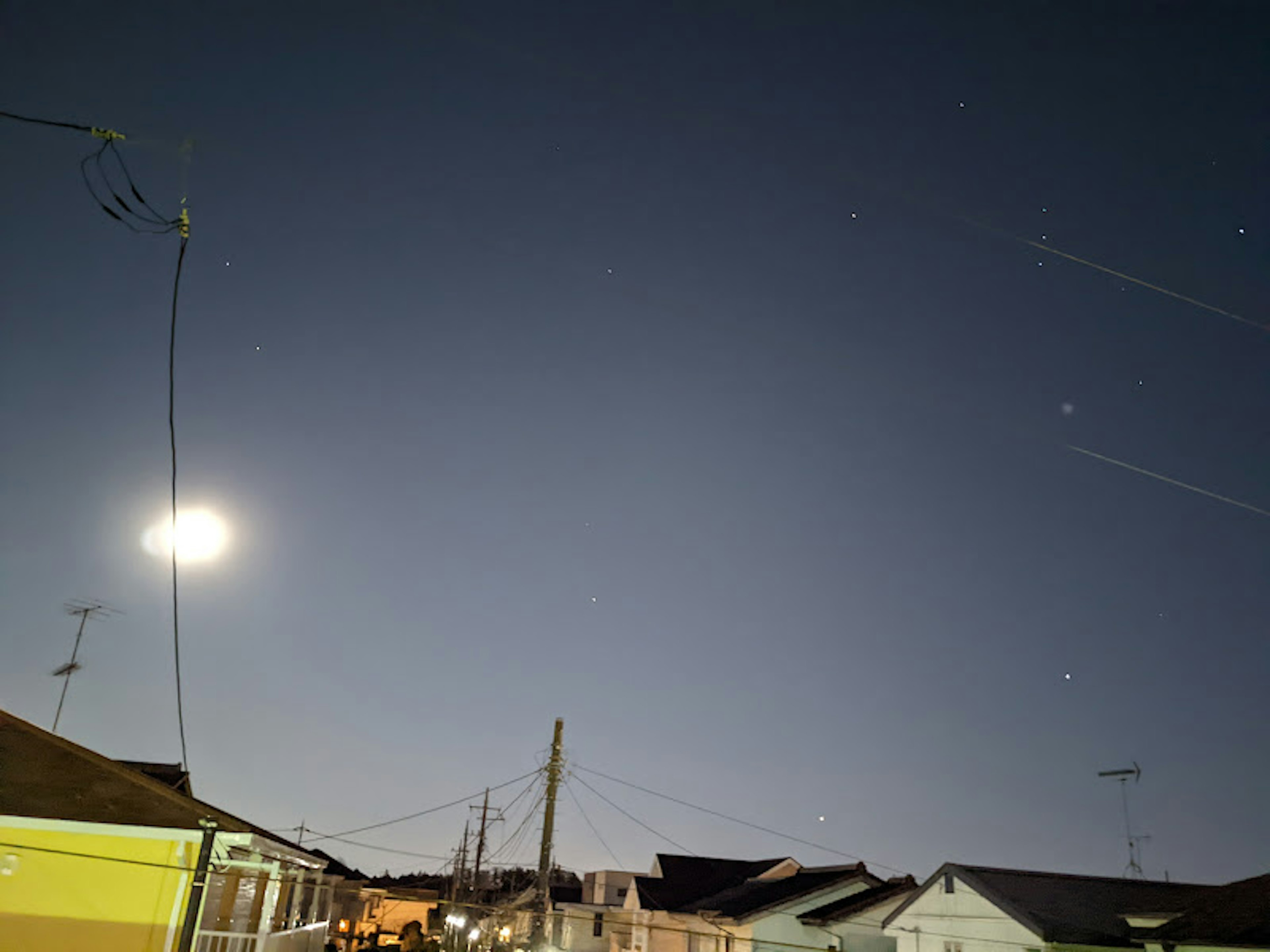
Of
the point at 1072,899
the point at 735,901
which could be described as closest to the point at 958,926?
the point at 1072,899

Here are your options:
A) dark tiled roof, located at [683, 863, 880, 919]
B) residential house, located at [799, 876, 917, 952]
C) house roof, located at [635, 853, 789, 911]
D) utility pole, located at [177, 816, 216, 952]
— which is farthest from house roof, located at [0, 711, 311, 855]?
house roof, located at [635, 853, 789, 911]

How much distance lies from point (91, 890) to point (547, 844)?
18.2m

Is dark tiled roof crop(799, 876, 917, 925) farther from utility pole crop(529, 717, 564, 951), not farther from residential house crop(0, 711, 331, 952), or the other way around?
residential house crop(0, 711, 331, 952)

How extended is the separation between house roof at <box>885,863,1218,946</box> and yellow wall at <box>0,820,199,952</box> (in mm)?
22119

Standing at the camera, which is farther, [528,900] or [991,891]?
[528,900]

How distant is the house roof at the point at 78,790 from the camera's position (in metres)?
14.4

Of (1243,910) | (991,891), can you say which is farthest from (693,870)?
(1243,910)

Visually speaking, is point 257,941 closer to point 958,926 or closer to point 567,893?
point 958,926

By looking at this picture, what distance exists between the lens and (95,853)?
14.2 metres

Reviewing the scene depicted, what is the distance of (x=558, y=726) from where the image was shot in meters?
31.8

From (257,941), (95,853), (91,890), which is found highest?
(95,853)

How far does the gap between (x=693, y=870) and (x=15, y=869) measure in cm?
4500

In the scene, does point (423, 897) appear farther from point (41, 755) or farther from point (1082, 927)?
point (41, 755)

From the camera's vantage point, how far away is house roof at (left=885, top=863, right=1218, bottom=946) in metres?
25.0
